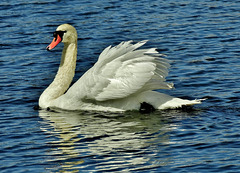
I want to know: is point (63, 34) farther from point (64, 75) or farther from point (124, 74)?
point (124, 74)

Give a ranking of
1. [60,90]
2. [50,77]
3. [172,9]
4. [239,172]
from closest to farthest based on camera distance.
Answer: [239,172] → [60,90] → [50,77] → [172,9]

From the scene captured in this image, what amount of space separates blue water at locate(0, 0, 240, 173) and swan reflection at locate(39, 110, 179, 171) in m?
0.02

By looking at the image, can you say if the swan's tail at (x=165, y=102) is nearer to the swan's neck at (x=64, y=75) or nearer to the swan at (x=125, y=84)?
the swan at (x=125, y=84)

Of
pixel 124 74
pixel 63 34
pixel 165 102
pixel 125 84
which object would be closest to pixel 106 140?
pixel 125 84

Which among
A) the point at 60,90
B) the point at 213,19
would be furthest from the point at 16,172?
the point at 213,19

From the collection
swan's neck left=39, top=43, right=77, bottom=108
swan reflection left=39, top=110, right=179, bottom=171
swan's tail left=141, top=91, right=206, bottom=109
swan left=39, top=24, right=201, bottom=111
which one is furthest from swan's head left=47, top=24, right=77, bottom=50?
swan's tail left=141, top=91, right=206, bottom=109

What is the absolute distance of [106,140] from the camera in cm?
1064

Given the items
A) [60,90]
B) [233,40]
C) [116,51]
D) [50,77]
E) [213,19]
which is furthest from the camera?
[213,19]

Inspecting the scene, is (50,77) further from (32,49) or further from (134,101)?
(134,101)

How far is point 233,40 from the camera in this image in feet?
57.7

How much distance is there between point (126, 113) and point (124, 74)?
93 centimetres

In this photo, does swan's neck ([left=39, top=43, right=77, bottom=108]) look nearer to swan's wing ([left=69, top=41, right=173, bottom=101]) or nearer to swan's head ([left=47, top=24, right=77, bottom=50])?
swan's head ([left=47, top=24, right=77, bottom=50])

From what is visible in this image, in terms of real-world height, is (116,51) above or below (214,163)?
above

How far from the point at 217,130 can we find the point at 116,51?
8.45 feet
